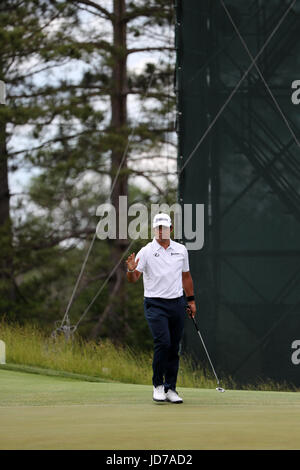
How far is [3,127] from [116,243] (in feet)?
10.4

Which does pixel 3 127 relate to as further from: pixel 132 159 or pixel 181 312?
pixel 181 312

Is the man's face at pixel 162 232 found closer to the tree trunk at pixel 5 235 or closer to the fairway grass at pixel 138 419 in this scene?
the fairway grass at pixel 138 419

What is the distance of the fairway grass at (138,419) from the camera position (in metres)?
5.09

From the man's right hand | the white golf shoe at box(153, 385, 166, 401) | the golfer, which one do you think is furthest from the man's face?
the white golf shoe at box(153, 385, 166, 401)

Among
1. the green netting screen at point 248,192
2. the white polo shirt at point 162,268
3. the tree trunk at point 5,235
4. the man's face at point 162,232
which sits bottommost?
the white polo shirt at point 162,268

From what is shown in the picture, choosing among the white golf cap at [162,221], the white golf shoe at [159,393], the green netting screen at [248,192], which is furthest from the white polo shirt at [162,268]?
the green netting screen at [248,192]

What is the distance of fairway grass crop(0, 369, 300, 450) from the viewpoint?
509cm

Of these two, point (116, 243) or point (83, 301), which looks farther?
point (83, 301)

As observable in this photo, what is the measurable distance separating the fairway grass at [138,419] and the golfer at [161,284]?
447 mm

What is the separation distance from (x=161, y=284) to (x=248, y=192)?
477 centimetres

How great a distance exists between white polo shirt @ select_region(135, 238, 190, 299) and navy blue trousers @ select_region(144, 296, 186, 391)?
66 mm

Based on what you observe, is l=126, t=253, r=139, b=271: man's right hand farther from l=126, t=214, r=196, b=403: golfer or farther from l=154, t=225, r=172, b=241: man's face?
l=154, t=225, r=172, b=241: man's face

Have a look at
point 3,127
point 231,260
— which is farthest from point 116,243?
point 231,260
